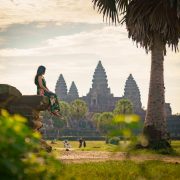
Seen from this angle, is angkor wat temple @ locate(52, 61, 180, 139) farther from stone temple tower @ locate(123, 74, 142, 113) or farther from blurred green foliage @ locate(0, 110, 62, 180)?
blurred green foliage @ locate(0, 110, 62, 180)

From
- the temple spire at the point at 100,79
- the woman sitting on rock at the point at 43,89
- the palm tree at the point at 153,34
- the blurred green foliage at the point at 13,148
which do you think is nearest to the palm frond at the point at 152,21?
the palm tree at the point at 153,34

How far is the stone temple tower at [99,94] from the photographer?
4577 inches

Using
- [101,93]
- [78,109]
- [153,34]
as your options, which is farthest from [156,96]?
[101,93]

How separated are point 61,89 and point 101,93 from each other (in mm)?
13245

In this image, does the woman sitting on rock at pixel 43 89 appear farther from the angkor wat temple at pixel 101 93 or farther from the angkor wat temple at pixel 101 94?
the angkor wat temple at pixel 101 93

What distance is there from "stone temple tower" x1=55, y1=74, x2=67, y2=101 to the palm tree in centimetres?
11191

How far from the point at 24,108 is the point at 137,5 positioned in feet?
23.4

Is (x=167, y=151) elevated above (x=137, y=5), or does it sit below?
below

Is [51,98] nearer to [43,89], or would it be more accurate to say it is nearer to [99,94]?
[43,89]

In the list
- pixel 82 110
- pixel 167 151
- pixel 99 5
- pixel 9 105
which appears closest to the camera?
pixel 9 105

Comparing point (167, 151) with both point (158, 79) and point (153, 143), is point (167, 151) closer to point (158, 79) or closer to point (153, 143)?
point (153, 143)

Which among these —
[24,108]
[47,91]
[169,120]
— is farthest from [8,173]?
[169,120]

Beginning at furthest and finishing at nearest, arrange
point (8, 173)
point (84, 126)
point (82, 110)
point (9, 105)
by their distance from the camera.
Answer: point (84, 126), point (82, 110), point (9, 105), point (8, 173)

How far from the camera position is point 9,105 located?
8.66 meters
